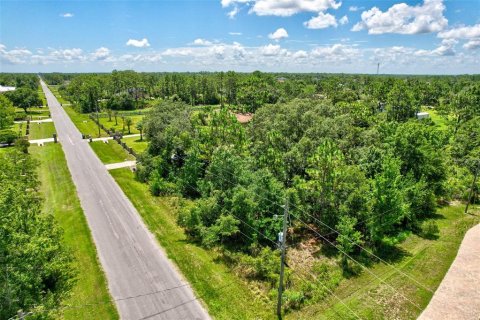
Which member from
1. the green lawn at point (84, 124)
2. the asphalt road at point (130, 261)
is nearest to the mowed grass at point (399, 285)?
the asphalt road at point (130, 261)

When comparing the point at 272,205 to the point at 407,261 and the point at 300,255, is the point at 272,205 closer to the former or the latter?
the point at 300,255

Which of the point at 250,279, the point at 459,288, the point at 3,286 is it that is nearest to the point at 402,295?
the point at 459,288

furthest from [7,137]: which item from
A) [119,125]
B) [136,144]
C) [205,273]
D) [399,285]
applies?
[399,285]

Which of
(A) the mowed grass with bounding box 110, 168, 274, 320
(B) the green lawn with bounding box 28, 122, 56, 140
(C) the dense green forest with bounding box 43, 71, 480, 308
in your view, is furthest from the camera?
(B) the green lawn with bounding box 28, 122, 56, 140

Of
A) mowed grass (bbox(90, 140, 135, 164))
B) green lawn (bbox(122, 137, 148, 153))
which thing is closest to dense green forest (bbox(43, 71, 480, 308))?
mowed grass (bbox(90, 140, 135, 164))

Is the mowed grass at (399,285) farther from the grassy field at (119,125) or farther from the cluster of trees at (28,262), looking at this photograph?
the grassy field at (119,125)

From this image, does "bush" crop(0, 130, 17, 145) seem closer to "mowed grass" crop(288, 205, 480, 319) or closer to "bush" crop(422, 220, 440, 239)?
"mowed grass" crop(288, 205, 480, 319)
